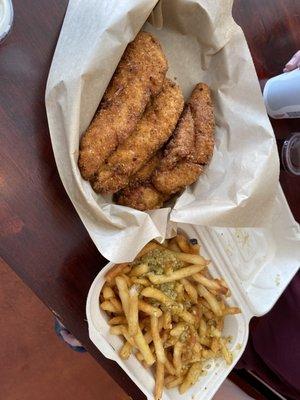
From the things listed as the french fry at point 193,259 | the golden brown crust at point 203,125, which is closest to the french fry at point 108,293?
the french fry at point 193,259

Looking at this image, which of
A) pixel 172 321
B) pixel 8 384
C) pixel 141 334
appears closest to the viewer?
pixel 141 334

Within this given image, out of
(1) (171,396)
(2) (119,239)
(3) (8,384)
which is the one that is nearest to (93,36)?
(2) (119,239)

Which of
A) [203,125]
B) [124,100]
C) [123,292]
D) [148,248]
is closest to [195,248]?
[148,248]

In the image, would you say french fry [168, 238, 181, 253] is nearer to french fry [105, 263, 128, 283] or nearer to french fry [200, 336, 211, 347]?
french fry [105, 263, 128, 283]

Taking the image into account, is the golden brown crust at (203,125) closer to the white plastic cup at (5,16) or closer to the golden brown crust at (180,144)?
the golden brown crust at (180,144)

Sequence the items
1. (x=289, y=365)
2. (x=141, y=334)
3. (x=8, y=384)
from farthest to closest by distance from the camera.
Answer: (x=8, y=384), (x=289, y=365), (x=141, y=334)

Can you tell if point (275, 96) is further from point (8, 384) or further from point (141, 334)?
point (8, 384)
